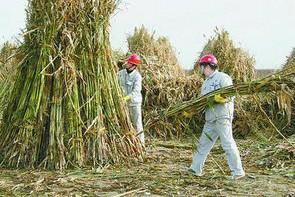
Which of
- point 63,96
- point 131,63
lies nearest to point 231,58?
point 131,63

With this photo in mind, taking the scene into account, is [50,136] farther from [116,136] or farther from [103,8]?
[103,8]

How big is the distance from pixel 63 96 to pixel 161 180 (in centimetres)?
172

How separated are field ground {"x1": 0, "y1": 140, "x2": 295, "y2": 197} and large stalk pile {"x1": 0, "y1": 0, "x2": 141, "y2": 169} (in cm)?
30

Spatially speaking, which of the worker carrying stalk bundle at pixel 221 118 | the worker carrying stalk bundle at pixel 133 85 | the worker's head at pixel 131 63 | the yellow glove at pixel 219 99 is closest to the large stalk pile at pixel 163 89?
the worker carrying stalk bundle at pixel 133 85

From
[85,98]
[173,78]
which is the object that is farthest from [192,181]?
[173,78]

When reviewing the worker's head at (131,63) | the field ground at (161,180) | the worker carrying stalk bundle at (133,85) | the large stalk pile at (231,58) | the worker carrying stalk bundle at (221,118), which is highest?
the large stalk pile at (231,58)

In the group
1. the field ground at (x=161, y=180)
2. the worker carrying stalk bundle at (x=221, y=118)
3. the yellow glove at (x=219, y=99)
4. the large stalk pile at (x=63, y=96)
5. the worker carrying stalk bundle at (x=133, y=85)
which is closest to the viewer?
the field ground at (x=161, y=180)

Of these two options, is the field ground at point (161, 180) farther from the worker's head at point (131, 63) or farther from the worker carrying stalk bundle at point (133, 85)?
the worker's head at point (131, 63)

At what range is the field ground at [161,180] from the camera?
21.1ft

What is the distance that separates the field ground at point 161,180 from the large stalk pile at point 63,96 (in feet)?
1.00

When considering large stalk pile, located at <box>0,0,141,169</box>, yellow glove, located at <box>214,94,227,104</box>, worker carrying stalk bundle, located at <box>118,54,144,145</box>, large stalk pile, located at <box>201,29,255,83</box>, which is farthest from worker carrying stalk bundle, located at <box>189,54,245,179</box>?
large stalk pile, located at <box>201,29,255,83</box>

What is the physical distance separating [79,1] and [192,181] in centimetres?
271

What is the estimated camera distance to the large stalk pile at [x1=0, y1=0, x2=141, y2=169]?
25.8 ft

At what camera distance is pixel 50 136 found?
7789 millimetres
